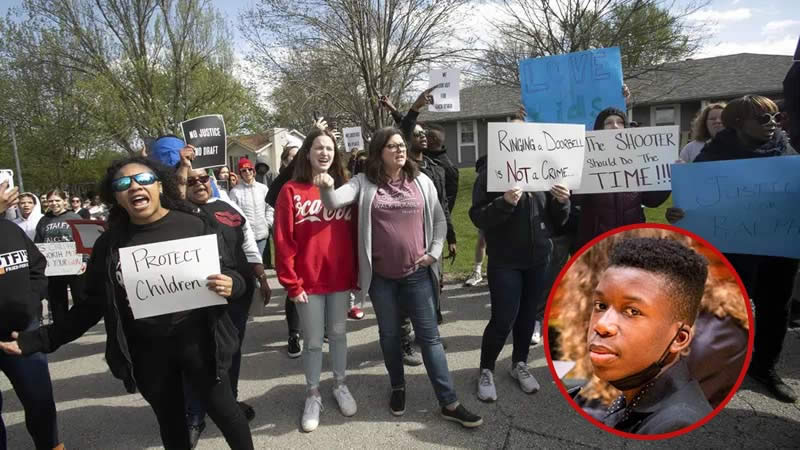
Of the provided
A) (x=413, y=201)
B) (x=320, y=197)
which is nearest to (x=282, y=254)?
(x=320, y=197)

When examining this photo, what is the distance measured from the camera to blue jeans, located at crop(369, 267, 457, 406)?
3.07 m

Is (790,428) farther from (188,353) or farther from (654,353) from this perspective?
(188,353)

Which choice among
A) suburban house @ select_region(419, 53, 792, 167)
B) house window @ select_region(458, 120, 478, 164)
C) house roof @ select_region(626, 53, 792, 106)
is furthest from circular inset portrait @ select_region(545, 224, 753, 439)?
house window @ select_region(458, 120, 478, 164)

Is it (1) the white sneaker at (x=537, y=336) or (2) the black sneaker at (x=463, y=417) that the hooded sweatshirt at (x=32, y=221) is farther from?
(1) the white sneaker at (x=537, y=336)

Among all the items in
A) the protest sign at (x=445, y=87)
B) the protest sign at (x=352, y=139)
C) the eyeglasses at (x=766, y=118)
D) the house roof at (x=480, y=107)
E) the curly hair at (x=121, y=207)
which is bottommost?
the curly hair at (x=121, y=207)

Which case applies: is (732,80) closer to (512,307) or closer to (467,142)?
(467,142)

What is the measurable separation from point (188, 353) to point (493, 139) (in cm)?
207

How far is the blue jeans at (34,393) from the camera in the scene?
2.65 meters

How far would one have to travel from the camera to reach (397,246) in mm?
3010


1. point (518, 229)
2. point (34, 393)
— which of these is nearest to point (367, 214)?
point (518, 229)

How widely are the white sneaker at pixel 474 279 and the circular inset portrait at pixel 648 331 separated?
16.0ft

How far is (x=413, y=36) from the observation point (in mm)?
11734

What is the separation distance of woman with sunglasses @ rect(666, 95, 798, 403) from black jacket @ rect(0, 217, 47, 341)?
12.5 feet

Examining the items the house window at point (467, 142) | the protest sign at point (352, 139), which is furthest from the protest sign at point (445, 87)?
the house window at point (467, 142)
